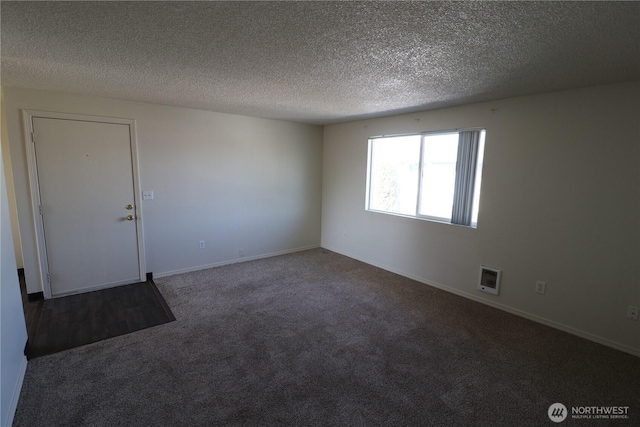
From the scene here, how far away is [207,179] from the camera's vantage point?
14.6 feet

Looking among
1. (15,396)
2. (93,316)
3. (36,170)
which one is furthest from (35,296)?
(15,396)

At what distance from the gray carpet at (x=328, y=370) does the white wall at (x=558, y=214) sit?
32 centimetres

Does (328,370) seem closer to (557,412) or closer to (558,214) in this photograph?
(557,412)

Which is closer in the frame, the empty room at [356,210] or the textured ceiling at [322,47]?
the textured ceiling at [322,47]

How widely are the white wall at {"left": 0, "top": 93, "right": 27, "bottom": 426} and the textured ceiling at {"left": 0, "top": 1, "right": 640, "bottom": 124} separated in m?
1.14

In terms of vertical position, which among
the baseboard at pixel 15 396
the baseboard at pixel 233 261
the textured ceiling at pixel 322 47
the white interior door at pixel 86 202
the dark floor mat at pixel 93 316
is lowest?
the dark floor mat at pixel 93 316

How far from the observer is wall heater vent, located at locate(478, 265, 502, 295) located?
3430 mm

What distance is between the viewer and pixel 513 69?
2.30 m

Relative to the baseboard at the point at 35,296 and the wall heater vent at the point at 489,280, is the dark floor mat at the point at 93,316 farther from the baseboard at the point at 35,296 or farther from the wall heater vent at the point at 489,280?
the wall heater vent at the point at 489,280

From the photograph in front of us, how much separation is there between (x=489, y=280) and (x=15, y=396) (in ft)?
14.1

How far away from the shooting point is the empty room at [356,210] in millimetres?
1848

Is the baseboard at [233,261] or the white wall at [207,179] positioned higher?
the white wall at [207,179]

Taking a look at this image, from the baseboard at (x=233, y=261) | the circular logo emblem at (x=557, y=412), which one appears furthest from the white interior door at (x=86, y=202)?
the circular logo emblem at (x=557, y=412)

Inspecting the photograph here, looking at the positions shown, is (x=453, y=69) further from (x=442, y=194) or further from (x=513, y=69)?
(x=442, y=194)
